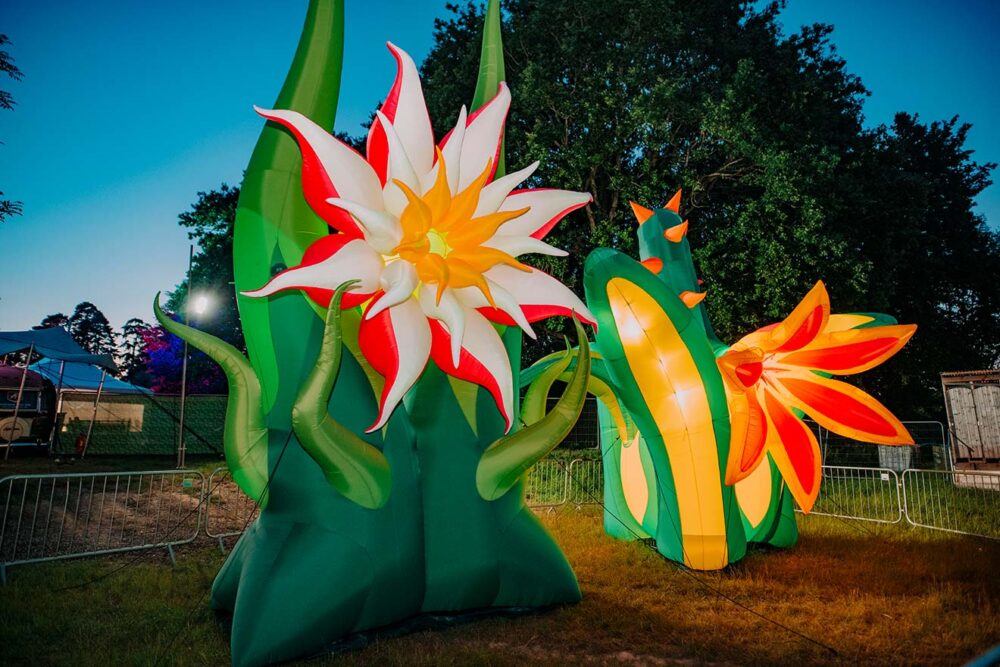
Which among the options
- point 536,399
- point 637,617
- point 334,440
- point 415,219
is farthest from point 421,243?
point 637,617

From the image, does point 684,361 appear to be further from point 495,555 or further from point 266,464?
point 266,464

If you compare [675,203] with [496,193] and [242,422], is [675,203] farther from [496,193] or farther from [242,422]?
[242,422]

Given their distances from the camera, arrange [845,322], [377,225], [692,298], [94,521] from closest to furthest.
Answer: [377,225] < [845,322] < [692,298] < [94,521]

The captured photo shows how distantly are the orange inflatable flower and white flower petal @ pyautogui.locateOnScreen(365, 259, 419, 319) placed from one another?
3.35 metres

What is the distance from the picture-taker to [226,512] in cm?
952

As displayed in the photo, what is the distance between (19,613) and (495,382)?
13.4 ft

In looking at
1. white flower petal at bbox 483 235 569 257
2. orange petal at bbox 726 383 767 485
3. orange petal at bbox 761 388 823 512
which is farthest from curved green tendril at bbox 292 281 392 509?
orange petal at bbox 761 388 823 512

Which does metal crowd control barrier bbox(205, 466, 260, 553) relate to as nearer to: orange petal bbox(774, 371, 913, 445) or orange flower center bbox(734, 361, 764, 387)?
orange flower center bbox(734, 361, 764, 387)

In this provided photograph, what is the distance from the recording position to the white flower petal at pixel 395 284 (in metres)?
3.39

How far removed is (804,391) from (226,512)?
8.16m

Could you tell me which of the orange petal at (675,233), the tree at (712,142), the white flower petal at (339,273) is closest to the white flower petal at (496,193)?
A: the white flower petal at (339,273)

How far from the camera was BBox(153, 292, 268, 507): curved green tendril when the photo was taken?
13.2ft

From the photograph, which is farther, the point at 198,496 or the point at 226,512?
the point at 198,496

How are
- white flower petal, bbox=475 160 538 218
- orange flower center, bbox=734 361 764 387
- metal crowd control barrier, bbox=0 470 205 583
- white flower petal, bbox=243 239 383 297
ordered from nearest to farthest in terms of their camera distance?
1. white flower petal, bbox=243 239 383 297
2. white flower petal, bbox=475 160 538 218
3. orange flower center, bbox=734 361 764 387
4. metal crowd control barrier, bbox=0 470 205 583
